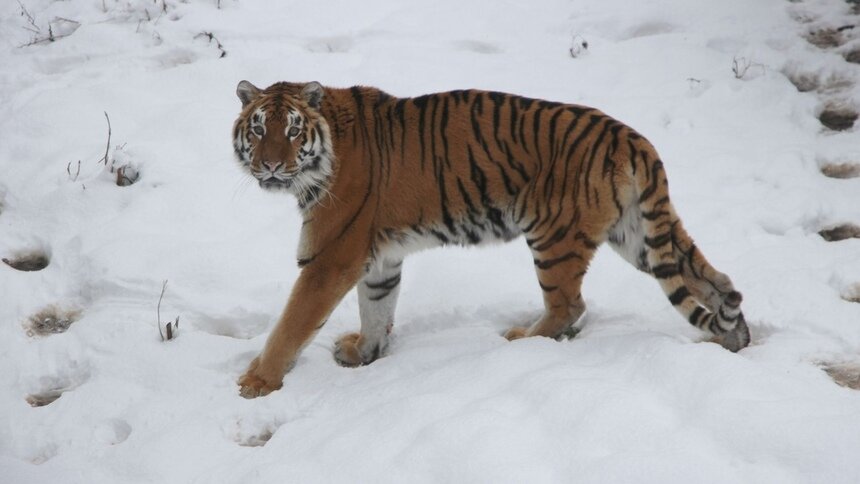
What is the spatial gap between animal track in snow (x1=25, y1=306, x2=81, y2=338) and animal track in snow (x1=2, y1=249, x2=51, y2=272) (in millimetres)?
493

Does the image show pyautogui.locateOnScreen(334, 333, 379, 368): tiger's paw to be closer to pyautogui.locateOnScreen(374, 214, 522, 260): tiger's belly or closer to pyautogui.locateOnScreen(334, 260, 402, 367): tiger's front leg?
pyautogui.locateOnScreen(334, 260, 402, 367): tiger's front leg

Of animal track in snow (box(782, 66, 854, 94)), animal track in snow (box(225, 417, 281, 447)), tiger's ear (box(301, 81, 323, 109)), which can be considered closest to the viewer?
animal track in snow (box(225, 417, 281, 447))

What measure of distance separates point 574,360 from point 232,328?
178 cm

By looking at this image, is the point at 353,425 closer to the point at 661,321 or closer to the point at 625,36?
the point at 661,321

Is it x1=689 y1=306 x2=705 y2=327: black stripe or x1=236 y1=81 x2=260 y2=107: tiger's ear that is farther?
x1=236 y1=81 x2=260 y2=107: tiger's ear

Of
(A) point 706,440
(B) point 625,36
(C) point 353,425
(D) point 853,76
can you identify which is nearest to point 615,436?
(A) point 706,440

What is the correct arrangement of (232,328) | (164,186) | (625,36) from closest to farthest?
1. (232,328)
2. (164,186)
3. (625,36)

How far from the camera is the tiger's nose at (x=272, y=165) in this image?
3867 mm

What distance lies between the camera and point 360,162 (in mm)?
4027

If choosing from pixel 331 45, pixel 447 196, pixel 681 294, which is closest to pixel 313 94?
pixel 447 196

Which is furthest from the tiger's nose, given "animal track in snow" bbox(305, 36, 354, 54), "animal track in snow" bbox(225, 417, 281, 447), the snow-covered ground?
"animal track in snow" bbox(305, 36, 354, 54)

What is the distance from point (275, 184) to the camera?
3930 mm

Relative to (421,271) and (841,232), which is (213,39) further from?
(841,232)

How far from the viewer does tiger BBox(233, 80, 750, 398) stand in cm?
368
